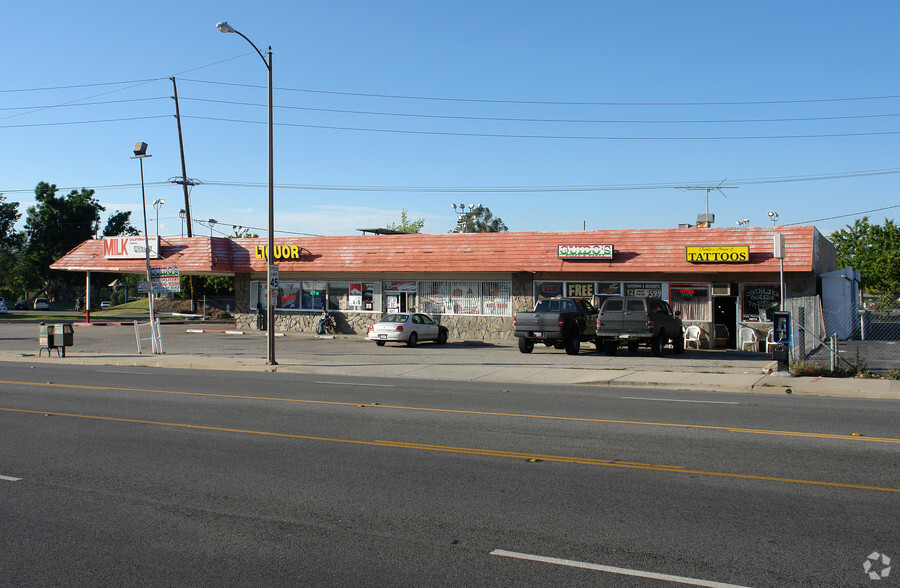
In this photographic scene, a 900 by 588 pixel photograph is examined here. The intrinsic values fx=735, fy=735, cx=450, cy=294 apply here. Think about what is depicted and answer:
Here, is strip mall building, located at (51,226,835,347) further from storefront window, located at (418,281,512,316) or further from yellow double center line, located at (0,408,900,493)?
yellow double center line, located at (0,408,900,493)

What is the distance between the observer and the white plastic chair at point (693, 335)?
28953 mm

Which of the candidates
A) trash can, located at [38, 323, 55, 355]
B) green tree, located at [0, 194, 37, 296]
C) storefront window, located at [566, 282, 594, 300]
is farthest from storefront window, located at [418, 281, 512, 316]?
green tree, located at [0, 194, 37, 296]

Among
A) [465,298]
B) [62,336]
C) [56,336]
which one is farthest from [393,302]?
[56,336]

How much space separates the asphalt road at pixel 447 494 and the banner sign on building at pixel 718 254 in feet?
51.0

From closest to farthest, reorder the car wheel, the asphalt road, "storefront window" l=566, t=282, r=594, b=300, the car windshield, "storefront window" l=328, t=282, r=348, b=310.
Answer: the asphalt road, the car wheel, the car windshield, "storefront window" l=566, t=282, r=594, b=300, "storefront window" l=328, t=282, r=348, b=310

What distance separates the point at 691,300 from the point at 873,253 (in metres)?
42.4

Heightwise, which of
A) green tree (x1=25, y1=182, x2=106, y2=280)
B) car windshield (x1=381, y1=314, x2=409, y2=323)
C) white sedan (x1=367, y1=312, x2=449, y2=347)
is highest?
green tree (x1=25, y1=182, x2=106, y2=280)

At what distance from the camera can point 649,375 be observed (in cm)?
1844

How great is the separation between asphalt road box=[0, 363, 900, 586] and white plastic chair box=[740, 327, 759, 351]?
52.3 ft

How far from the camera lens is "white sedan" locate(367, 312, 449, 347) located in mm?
30609

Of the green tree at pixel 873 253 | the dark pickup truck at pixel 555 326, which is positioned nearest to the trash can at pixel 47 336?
the dark pickup truck at pixel 555 326

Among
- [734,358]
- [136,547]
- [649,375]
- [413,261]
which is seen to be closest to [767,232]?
[734,358]

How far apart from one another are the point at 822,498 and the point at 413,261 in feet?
91.3

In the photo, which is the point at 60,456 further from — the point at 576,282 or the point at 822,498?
the point at 576,282
